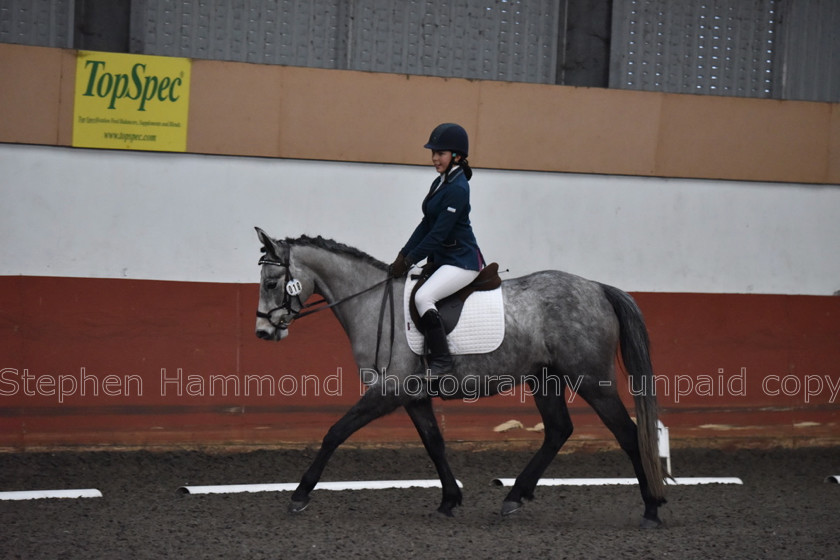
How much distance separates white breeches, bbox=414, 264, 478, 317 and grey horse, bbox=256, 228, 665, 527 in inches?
8.5

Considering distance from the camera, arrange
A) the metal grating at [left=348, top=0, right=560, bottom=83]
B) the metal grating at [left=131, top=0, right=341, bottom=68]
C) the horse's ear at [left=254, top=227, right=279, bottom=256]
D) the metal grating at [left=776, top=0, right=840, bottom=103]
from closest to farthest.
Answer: the horse's ear at [left=254, top=227, right=279, bottom=256] → the metal grating at [left=131, top=0, right=341, bottom=68] → the metal grating at [left=348, top=0, right=560, bottom=83] → the metal grating at [left=776, top=0, right=840, bottom=103]

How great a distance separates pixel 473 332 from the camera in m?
5.82

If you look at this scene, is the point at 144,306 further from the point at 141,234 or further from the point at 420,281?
the point at 420,281

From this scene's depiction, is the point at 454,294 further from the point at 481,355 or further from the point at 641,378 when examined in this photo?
the point at 641,378

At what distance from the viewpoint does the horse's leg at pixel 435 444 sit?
5984mm

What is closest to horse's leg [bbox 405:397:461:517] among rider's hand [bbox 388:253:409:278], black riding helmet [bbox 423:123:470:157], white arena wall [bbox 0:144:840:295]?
rider's hand [bbox 388:253:409:278]

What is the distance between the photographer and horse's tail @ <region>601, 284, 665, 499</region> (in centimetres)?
580

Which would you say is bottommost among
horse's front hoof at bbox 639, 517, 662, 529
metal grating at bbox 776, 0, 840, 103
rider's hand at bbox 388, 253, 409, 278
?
horse's front hoof at bbox 639, 517, 662, 529

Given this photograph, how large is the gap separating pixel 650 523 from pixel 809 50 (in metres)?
6.36

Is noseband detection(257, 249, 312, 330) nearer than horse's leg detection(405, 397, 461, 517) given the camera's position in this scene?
Yes

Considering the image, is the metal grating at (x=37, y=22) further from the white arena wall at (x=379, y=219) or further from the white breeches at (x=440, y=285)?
the white breeches at (x=440, y=285)

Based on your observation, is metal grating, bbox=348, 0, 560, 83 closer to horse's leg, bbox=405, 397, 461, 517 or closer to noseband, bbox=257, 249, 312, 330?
noseband, bbox=257, 249, 312, 330

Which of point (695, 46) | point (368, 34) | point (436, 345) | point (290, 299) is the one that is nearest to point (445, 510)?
point (436, 345)

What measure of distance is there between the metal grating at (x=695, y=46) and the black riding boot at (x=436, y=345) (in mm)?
4923
